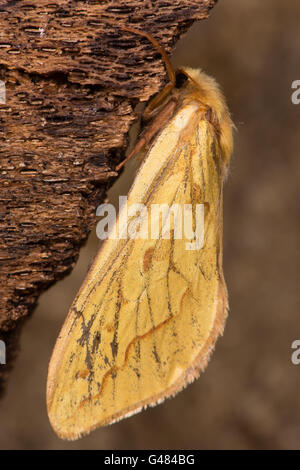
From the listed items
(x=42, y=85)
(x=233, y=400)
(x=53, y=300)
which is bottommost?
(x=233, y=400)

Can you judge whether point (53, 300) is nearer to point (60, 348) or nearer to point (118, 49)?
point (60, 348)

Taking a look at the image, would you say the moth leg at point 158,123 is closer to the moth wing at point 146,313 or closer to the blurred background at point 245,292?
the moth wing at point 146,313

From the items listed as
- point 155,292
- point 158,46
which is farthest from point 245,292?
point 158,46

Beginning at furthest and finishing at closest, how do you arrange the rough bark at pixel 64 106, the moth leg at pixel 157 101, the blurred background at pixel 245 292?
1. the blurred background at pixel 245 292
2. the moth leg at pixel 157 101
3. the rough bark at pixel 64 106

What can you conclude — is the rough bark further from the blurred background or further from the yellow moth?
the blurred background

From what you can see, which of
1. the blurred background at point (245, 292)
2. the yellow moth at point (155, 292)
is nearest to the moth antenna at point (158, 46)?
the yellow moth at point (155, 292)

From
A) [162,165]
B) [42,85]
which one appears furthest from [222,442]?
[42,85]

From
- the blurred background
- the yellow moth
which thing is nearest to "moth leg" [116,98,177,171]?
the yellow moth
